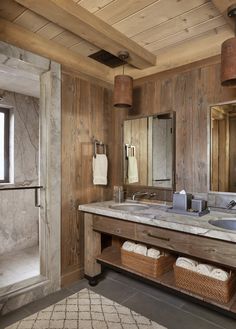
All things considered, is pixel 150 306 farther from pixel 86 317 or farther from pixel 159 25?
pixel 159 25

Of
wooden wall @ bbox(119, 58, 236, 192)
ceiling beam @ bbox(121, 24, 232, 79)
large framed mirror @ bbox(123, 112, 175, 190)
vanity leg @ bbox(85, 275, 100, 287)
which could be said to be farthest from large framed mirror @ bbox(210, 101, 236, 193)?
vanity leg @ bbox(85, 275, 100, 287)

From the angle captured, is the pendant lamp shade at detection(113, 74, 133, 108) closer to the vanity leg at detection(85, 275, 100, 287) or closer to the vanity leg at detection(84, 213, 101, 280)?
the vanity leg at detection(84, 213, 101, 280)

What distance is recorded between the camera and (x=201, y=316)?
1.94m

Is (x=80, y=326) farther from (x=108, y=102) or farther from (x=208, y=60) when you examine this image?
(x=208, y=60)

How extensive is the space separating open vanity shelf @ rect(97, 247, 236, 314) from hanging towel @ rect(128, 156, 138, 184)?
767mm

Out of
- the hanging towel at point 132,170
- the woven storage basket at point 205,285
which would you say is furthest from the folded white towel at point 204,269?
the hanging towel at point 132,170

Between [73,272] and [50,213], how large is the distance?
0.68 m

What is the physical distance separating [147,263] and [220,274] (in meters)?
0.59

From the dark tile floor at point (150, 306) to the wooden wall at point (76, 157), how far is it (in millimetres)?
296

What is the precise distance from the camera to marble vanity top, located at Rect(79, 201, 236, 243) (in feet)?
5.11

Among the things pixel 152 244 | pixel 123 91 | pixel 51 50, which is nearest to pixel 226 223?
pixel 152 244

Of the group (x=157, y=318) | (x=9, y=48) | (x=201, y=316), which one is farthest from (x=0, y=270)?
(x=9, y=48)

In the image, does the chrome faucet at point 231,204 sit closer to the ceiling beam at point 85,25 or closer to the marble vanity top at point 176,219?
the marble vanity top at point 176,219

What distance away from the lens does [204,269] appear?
1.81 m
